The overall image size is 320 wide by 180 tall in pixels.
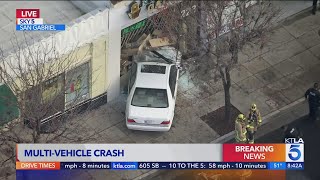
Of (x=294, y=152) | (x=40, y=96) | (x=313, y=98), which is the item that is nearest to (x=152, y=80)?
(x=313, y=98)

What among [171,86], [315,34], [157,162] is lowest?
[157,162]

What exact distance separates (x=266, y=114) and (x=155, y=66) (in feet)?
13.8

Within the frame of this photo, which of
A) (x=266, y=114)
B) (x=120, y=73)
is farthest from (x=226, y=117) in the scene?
(x=120, y=73)

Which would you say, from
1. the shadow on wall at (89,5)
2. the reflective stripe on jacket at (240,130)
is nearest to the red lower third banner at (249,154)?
the reflective stripe on jacket at (240,130)

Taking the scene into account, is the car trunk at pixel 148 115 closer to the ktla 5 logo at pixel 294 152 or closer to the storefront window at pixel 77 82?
the storefront window at pixel 77 82

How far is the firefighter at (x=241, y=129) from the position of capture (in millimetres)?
26688

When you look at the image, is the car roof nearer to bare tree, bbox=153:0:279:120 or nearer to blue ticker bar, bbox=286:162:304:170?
bare tree, bbox=153:0:279:120

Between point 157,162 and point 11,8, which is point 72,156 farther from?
point 11,8

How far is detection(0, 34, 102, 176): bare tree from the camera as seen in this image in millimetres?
23328

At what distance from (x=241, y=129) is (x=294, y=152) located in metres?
2.15

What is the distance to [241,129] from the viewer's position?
26.8 m

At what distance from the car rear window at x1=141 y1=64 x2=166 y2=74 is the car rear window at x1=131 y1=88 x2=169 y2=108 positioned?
0.85 m

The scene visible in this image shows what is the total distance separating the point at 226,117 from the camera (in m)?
28.8

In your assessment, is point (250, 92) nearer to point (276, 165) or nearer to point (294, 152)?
point (294, 152)
